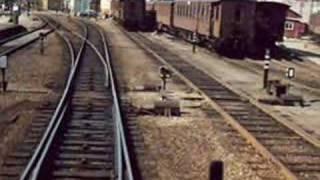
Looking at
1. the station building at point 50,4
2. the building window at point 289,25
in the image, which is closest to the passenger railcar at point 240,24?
the building window at point 289,25

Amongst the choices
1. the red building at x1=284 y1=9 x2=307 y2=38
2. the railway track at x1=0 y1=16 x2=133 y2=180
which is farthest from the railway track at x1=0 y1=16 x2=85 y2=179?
the red building at x1=284 y1=9 x2=307 y2=38

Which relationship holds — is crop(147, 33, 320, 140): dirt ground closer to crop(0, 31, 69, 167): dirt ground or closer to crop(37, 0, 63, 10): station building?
crop(0, 31, 69, 167): dirt ground

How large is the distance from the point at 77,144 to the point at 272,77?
15.2m

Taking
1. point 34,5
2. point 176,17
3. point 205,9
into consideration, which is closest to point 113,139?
A: point 205,9

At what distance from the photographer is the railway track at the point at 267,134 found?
1059 cm

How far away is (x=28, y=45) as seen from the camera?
118ft

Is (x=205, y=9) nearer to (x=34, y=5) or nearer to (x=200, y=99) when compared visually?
(x=200, y=99)

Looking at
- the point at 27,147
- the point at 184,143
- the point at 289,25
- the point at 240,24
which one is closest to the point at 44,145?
the point at 27,147

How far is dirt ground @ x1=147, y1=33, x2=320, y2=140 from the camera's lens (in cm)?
1584

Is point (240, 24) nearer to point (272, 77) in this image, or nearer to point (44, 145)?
point (272, 77)

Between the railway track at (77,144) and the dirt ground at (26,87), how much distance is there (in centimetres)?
36

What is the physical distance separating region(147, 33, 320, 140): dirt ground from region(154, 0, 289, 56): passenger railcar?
1024 mm

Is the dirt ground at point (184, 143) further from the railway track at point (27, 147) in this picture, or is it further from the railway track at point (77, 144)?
the railway track at point (27, 147)

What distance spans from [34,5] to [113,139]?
132973 mm
